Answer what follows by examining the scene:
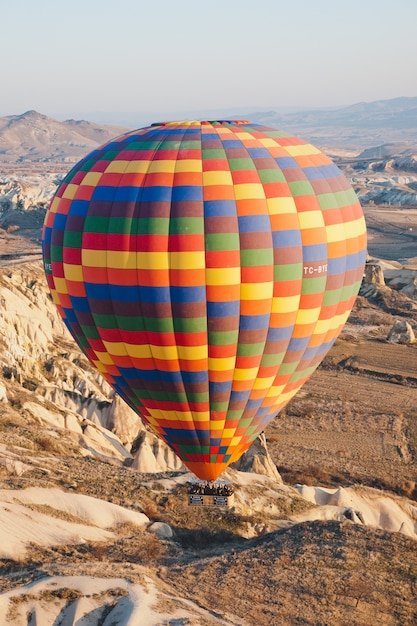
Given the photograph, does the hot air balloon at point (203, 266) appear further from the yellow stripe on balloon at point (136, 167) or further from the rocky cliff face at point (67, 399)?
the rocky cliff face at point (67, 399)

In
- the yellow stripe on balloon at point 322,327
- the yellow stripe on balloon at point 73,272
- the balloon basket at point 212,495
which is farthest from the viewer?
the balloon basket at point 212,495

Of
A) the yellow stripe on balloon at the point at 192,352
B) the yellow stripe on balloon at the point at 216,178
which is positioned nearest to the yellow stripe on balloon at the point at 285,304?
the yellow stripe on balloon at the point at 192,352

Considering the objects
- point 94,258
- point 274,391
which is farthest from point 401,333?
point 94,258

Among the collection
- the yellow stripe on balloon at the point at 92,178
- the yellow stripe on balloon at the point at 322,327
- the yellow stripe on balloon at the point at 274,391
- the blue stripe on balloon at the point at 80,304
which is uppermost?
the yellow stripe on balloon at the point at 92,178

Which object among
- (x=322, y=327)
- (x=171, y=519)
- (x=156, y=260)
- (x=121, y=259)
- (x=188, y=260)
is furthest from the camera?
(x=171, y=519)

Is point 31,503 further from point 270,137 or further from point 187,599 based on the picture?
point 270,137

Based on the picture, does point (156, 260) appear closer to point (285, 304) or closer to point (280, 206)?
point (280, 206)

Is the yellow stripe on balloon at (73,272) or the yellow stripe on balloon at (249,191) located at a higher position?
the yellow stripe on balloon at (249,191)

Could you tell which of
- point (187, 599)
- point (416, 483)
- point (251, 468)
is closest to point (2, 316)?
point (251, 468)
